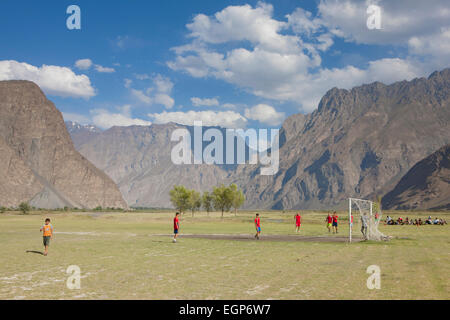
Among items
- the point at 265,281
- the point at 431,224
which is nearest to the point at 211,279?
the point at 265,281

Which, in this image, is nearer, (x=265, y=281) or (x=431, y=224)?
(x=265, y=281)

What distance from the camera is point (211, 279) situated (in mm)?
14930

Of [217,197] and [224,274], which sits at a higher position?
[224,274]

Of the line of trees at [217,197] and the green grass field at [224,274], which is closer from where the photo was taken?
the green grass field at [224,274]

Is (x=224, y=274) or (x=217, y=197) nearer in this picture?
(x=224, y=274)

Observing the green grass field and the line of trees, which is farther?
the line of trees
